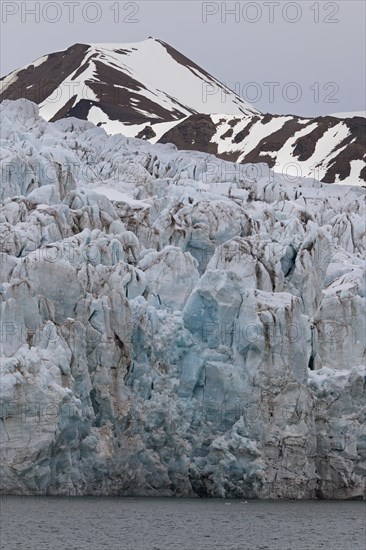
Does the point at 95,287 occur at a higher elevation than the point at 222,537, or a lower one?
higher

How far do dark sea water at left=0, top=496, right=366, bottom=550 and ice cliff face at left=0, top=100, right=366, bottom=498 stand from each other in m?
0.83

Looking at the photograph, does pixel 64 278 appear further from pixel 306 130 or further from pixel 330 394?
pixel 306 130

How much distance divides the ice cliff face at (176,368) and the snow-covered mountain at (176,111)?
68.6m

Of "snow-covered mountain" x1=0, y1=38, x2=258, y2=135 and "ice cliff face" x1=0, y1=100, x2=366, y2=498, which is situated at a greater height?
"snow-covered mountain" x1=0, y1=38, x2=258, y2=135

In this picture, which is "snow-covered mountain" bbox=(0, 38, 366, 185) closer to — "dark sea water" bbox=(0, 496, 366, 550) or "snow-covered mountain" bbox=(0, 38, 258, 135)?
"snow-covered mountain" bbox=(0, 38, 258, 135)

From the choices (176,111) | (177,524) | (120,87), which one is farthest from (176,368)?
(176,111)

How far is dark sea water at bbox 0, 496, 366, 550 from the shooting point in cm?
3381

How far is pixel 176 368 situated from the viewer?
4316 centimetres

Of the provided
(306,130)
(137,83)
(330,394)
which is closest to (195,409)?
(330,394)

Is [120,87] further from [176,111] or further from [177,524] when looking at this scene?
[177,524]

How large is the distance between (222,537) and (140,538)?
262 centimetres

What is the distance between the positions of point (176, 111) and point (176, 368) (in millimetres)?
117483

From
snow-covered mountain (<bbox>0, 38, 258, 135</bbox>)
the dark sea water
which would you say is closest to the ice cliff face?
the dark sea water

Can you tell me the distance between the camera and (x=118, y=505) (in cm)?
4044
